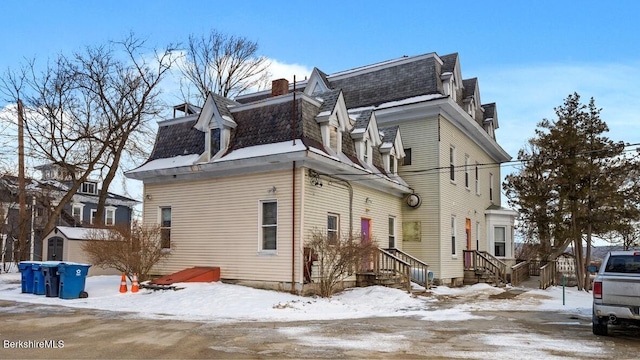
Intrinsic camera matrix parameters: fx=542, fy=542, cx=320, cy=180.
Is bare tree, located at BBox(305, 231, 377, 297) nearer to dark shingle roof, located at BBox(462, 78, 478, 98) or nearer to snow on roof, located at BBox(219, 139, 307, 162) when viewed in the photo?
snow on roof, located at BBox(219, 139, 307, 162)

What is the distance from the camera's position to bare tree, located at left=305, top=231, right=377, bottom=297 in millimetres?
15625

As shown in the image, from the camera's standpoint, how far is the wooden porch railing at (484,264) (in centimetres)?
2410

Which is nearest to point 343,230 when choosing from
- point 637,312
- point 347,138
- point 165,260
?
point 347,138

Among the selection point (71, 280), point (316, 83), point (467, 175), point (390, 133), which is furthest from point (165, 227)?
point (467, 175)

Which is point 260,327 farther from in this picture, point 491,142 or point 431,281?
point 491,142

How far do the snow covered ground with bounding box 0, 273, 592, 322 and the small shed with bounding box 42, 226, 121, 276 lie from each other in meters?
3.86

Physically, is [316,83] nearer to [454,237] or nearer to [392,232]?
[392,232]

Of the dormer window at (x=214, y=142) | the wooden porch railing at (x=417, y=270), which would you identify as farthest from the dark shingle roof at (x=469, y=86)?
the dormer window at (x=214, y=142)

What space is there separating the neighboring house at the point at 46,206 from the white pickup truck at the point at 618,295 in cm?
2520

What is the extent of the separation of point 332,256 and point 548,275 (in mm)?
12636

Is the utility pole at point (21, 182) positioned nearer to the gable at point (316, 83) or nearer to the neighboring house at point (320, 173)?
the neighboring house at point (320, 173)

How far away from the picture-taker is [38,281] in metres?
16.7

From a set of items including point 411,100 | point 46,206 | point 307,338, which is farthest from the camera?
point 46,206

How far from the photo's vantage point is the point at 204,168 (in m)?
17.9
